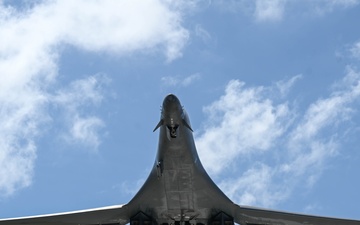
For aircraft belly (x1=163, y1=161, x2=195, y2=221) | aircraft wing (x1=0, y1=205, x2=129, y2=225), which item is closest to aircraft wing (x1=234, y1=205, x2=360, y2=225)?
aircraft belly (x1=163, y1=161, x2=195, y2=221)

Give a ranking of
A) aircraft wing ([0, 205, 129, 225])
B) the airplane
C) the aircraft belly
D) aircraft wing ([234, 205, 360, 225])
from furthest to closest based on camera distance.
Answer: aircraft wing ([234, 205, 360, 225]) < aircraft wing ([0, 205, 129, 225]) < the aircraft belly < the airplane

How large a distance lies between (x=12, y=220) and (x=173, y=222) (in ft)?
30.4

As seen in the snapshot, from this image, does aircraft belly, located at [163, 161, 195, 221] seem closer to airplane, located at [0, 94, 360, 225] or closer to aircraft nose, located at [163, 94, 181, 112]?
airplane, located at [0, 94, 360, 225]

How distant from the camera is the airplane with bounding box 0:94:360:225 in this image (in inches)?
1156

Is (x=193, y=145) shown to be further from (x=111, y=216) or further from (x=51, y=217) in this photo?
(x=51, y=217)

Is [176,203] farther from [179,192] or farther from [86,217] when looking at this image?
[86,217]

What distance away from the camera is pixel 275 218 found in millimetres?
35594

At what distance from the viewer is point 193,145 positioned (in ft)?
102

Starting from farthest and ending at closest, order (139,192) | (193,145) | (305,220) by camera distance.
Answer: (305,220), (139,192), (193,145)

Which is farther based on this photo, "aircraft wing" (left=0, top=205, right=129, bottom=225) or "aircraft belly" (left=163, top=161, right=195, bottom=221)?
"aircraft wing" (left=0, top=205, right=129, bottom=225)

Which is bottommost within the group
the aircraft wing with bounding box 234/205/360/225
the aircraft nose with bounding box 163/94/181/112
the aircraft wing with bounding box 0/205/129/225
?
the aircraft wing with bounding box 234/205/360/225

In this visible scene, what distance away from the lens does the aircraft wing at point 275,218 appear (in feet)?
115

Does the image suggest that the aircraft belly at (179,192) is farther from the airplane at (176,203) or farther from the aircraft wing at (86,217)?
the aircraft wing at (86,217)

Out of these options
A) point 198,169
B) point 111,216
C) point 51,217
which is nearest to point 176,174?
point 198,169
